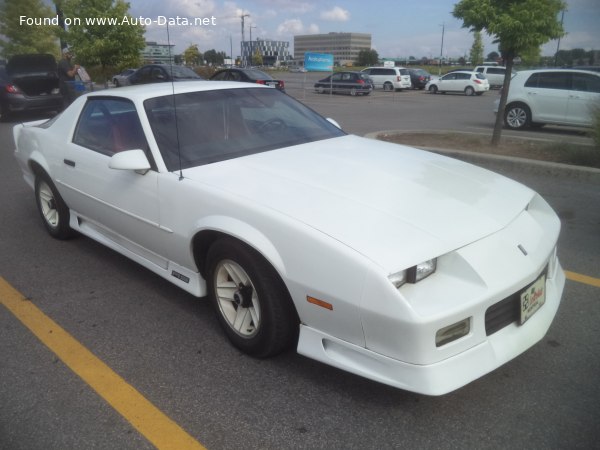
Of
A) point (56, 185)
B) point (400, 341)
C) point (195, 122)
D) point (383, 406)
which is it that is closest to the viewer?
point (400, 341)

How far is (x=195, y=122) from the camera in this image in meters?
3.43

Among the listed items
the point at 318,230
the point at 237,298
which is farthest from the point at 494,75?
the point at 318,230

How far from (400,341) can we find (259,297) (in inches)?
31.2

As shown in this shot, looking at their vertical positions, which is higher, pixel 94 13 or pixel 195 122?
pixel 94 13

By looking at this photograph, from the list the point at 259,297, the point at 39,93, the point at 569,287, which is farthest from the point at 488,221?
the point at 39,93

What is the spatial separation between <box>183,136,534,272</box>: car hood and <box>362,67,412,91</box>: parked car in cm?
2754

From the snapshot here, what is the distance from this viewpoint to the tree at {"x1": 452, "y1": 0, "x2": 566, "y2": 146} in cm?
795

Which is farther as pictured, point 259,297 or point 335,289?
point 259,297

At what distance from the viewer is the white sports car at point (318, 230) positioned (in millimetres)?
2158

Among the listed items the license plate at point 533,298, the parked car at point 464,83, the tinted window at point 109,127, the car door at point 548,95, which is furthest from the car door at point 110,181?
the parked car at point 464,83

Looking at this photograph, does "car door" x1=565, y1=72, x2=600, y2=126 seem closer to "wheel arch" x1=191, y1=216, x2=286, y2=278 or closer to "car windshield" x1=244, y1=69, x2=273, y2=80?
"wheel arch" x1=191, y1=216, x2=286, y2=278

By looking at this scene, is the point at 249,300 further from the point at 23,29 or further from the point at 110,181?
the point at 23,29

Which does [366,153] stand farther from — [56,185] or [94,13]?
[94,13]

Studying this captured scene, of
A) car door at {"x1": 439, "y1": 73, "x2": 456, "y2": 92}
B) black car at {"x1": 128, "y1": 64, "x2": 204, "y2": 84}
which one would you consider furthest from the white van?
black car at {"x1": 128, "y1": 64, "x2": 204, "y2": 84}
